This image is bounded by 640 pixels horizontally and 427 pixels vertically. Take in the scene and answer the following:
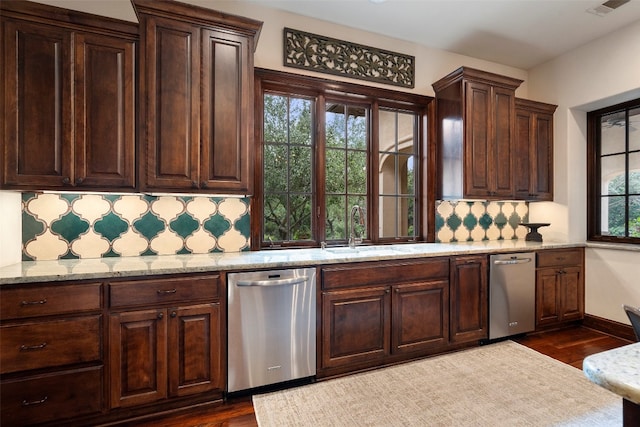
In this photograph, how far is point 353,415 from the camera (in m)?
2.01

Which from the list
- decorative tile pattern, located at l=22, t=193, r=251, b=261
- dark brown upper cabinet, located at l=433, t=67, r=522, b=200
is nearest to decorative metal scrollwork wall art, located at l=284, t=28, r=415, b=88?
dark brown upper cabinet, located at l=433, t=67, r=522, b=200

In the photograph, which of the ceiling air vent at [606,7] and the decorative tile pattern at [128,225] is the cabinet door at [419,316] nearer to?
the decorative tile pattern at [128,225]

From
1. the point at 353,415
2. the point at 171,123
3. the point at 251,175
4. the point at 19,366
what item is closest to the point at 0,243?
the point at 19,366

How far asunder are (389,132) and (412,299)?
1.75 meters

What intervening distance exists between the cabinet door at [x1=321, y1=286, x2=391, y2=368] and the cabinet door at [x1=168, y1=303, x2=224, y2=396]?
768 millimetres

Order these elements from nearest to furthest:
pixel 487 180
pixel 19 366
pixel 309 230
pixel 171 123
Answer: pixel 19 366 < pixel 171 123 < pixel 309 230 < pixel 487 180

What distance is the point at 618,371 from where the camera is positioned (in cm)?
70

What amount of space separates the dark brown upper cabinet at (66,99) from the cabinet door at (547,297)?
3795mm

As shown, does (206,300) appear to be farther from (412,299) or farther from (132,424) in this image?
(412,299)

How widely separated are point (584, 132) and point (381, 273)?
3.18m

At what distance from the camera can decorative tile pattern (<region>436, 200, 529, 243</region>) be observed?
3641 mm

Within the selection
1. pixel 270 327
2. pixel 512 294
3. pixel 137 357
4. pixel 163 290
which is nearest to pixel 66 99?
pixel 163 290

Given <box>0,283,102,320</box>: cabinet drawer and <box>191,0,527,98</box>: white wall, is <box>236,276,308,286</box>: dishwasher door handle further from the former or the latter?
<box>191,0,527,98</box>: white wall

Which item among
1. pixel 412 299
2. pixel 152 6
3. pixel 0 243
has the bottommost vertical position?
pixel 412 299
